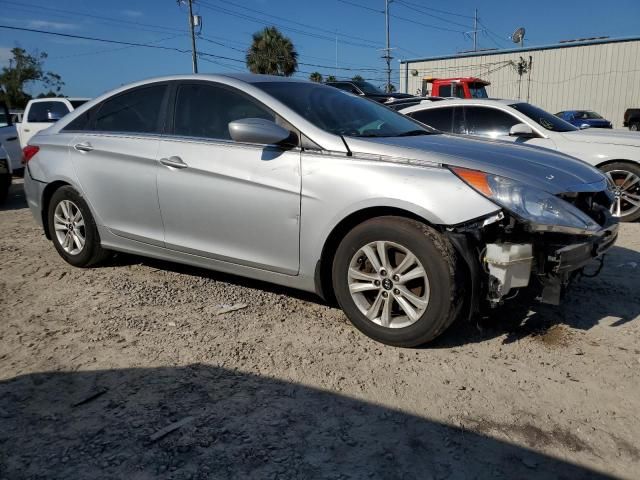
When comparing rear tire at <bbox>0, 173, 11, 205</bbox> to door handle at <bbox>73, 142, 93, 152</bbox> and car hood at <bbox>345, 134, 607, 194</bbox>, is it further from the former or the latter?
car hood at <bbox>345, 134, 607, 194</bbox>

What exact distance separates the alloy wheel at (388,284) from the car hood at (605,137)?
479 cm

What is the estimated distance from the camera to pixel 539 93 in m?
33.3

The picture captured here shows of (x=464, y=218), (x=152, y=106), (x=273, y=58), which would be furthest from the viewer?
(x=273, y=58)

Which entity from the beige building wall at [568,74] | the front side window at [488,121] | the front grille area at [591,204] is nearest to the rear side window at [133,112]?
the front grille area at [591,204]

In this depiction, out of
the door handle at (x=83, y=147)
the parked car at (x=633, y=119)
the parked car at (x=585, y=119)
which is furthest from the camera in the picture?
the parked car at (x=633, y=119)

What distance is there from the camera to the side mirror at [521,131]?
696 cm

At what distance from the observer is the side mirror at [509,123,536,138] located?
6.96 m

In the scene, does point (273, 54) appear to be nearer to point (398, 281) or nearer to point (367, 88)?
point (367, 88)

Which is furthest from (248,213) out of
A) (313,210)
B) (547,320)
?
(547,320)

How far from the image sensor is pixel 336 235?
335 cm

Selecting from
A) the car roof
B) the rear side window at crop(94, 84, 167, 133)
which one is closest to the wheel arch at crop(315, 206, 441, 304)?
the rear side window at crop(94, 84, 167, 133)

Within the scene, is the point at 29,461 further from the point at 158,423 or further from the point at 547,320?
the point at 547,320

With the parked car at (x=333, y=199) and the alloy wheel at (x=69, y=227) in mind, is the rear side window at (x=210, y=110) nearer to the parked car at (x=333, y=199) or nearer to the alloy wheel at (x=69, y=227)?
the parked car at (x=333, y=199)

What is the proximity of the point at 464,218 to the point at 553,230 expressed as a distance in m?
0.48
